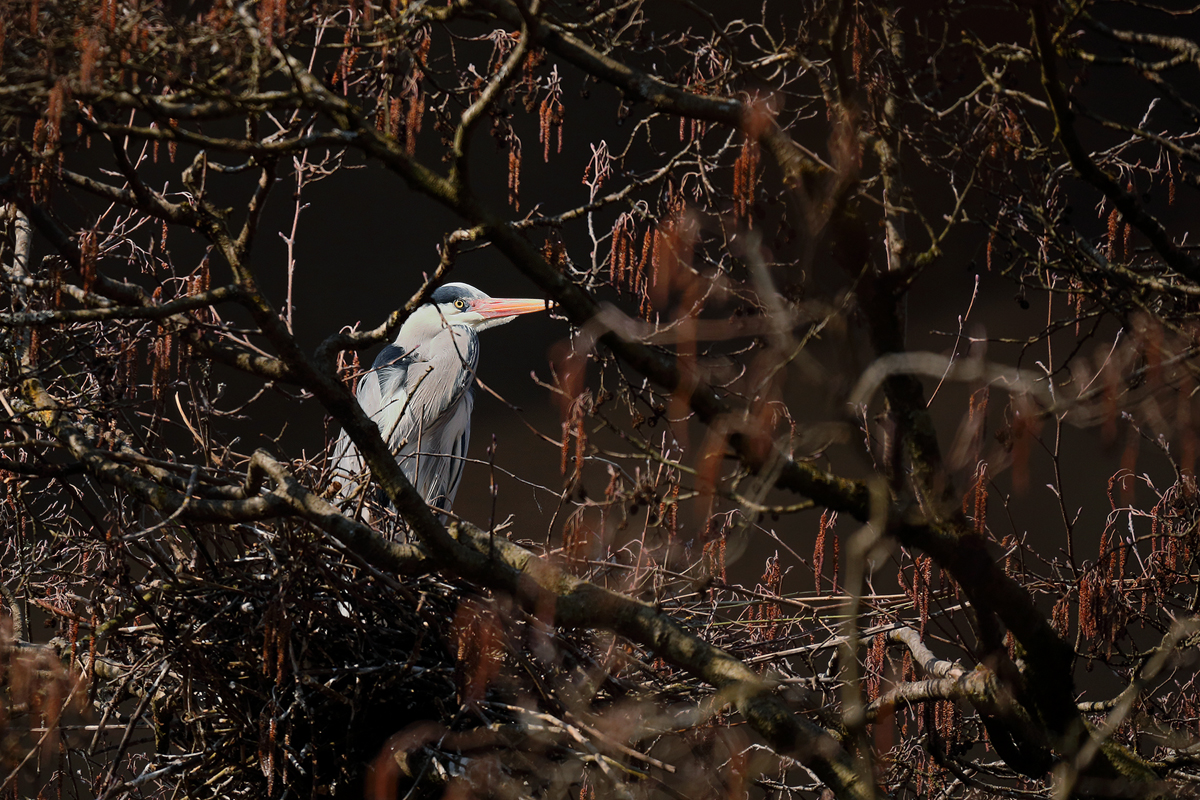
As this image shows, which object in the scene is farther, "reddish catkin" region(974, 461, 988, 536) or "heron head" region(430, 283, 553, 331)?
"heron head" region(430, 283, 553, 331)

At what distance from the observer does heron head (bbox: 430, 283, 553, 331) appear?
365 cm

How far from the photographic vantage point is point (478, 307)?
145 inches

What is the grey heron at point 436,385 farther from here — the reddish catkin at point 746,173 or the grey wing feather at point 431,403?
the reddish catkin at point 746,173

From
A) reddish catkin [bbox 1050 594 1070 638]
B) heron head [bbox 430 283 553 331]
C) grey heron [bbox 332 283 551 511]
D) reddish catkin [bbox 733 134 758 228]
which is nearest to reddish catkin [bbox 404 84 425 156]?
reddish catkin [bbox 733 134 758 228]

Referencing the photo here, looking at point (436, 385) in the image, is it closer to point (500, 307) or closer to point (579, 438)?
point (500, 307)

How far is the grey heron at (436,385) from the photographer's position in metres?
3.21

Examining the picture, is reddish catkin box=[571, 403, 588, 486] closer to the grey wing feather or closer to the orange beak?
the grey wing feather

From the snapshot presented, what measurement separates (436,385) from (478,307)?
1.46 feet

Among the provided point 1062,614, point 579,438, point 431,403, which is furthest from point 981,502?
point 431,403

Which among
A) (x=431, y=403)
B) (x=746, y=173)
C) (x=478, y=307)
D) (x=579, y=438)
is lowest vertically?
(x=431, y=403)

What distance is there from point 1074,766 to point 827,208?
0.85 meters

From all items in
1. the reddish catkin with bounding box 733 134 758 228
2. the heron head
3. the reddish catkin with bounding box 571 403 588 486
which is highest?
the reddish catkin with bounding box 733 134 758 228

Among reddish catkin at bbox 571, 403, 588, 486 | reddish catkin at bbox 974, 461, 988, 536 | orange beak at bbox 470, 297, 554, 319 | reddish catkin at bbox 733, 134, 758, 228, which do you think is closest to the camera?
reddish catkin at bbox 571, 403, 588, 486

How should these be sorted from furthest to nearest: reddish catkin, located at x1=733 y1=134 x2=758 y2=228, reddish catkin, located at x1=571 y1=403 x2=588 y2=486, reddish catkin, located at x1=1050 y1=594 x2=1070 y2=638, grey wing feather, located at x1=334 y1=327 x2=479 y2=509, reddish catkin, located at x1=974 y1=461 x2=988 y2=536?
grey wing feather, located at x1=334 y1=327 x2=479 y2=509
reddish catkin, located at x1=1050 y1=594 x2=1070 y2=638
reddish catkin, located at x1=974 y1=461 x2=988 y2=536
reddish catkin, located at x1=733 y1=134 x2=758 y2=228
reddish catkin, located at x1=571 y1=403 x2=588 y2=486
